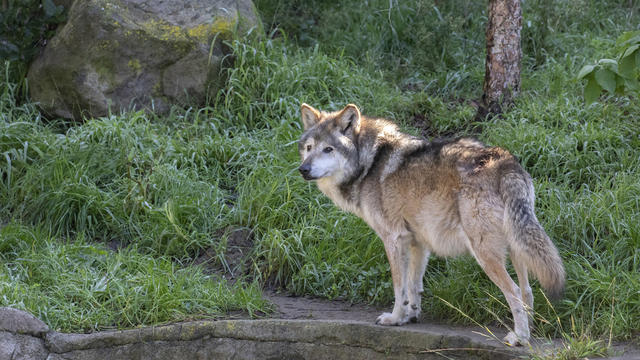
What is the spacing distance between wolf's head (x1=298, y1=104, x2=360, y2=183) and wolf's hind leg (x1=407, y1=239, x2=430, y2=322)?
755 millimetres

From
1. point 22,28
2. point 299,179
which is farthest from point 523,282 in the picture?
point 22,28

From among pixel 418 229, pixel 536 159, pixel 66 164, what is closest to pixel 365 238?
pixel 418 229

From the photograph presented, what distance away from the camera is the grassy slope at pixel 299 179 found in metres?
5.50

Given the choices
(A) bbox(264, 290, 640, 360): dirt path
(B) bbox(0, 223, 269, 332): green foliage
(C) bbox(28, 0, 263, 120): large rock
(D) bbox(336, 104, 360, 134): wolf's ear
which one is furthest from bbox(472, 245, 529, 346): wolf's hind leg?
(C) bbox(28, 0, 263, 120): large rock

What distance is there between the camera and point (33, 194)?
7.00m

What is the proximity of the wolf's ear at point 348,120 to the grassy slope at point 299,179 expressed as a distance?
1145mm

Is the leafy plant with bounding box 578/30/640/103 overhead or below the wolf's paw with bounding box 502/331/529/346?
overhead

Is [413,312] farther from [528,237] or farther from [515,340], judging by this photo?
[528,237]

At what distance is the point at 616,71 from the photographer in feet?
17.3

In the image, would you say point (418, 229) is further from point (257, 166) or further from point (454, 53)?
point (454, 53)

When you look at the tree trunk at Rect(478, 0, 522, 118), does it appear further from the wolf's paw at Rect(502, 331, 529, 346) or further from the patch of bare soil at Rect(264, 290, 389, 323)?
the wolf's paw at Rect(502, 331, 529, 346)

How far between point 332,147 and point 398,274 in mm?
1057

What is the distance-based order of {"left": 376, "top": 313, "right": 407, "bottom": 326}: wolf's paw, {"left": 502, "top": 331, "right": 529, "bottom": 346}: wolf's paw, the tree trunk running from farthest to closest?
the tree trunk < {"left": 376, "top": 313, "right": 407, "bottom": 326}: wolf's paw < {"left": 502, "top": 331, "right": 529, "bottom": 346}: wolf's paw

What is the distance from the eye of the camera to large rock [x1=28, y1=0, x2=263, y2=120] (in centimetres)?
828
